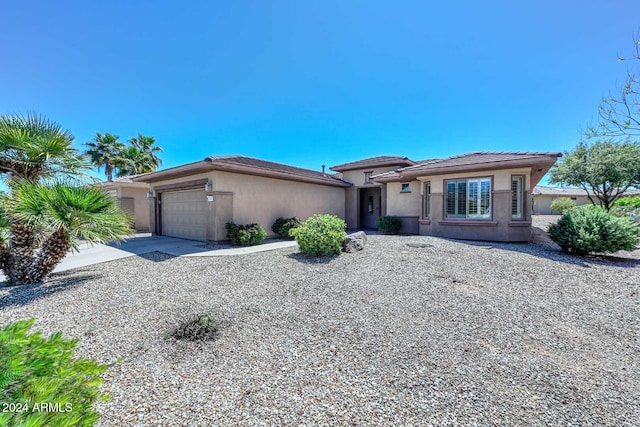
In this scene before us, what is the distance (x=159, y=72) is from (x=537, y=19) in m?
13.5

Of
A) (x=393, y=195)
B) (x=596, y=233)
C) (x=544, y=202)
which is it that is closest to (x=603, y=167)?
(x=596, y=233)

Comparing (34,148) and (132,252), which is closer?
(34,148)

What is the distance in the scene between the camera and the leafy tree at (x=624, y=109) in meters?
4.06

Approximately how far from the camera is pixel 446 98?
40.4 ft

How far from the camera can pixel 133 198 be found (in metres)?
17.2

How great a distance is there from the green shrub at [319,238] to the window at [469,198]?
20.8 feet

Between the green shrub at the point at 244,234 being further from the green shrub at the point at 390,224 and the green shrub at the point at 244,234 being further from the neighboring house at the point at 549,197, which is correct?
the neighboring house at the point at 549,197

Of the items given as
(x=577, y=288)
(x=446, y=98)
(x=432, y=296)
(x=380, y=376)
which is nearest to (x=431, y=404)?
(x=380, y=376)

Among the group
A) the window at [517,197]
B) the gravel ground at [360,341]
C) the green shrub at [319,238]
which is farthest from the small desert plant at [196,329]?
the window at [517,197]

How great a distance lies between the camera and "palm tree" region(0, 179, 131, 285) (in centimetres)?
536

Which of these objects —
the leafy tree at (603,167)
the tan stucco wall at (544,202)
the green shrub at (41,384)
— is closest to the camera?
the green shrub at (41,384)

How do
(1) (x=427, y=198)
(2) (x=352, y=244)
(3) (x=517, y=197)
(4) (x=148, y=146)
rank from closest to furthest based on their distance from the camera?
(2) (x=352, y=244), (3) (x=517, y=197), (1) (x=427, y=198), (4) (x=148, y=146)

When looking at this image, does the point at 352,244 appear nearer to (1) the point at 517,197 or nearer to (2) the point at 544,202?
(1) the point at 517,197

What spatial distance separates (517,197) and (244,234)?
1130 centimetres
